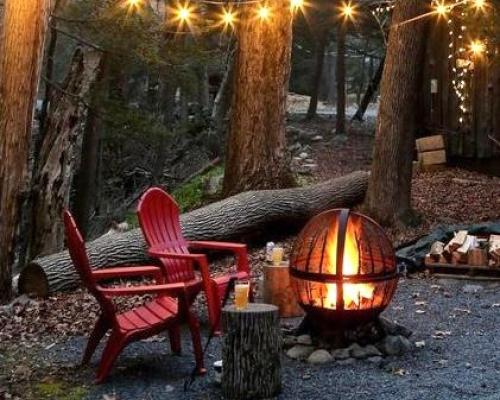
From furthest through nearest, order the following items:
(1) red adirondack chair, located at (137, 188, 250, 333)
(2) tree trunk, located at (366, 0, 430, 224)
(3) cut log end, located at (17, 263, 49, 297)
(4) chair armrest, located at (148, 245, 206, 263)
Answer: (2) tree trunk, located at (366, 0, 430, 224) < (3) cut log end, located at (17, 263, 49, 297) < (1) red adirondack chair, located at (137, 188, 250, 333) < (4) chair armrest, located at (148, 245, 206, 263)

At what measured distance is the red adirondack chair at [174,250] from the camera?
544cm

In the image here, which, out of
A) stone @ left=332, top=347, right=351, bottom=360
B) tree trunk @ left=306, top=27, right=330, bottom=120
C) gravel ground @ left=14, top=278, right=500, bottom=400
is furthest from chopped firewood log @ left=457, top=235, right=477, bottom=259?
tree trunk @ left=306, top=27, right=330, bottom=120

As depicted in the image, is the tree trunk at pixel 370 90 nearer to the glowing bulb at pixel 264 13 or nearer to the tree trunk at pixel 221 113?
the tree trunk at pixel 221 113

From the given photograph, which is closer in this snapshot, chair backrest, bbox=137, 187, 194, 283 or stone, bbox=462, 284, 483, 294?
chair backrest, bbox=137, 187, 194, 283

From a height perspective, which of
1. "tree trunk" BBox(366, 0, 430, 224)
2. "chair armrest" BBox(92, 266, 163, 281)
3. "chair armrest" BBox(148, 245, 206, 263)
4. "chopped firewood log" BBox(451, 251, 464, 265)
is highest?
"tree trunk" BBox(366, 0, 430, 224)

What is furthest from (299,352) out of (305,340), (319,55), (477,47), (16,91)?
(319,55)

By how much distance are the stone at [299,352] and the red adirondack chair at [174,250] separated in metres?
0.58

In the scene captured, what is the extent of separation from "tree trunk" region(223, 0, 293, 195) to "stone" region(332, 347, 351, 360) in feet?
17.5

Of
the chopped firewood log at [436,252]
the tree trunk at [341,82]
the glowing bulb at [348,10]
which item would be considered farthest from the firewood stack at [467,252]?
A: the tree trunk at [341,82]

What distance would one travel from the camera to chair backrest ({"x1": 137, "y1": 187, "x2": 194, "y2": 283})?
19.0 feet

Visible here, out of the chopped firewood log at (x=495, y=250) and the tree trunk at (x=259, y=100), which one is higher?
the tree trunk at (x=259, y=100)

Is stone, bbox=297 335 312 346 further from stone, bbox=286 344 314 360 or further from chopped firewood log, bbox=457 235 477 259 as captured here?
chopped firewood log, bbox=457 235 477 259

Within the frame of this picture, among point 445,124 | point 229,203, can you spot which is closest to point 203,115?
point 445,124

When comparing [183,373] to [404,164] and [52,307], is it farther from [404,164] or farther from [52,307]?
[404,164]
